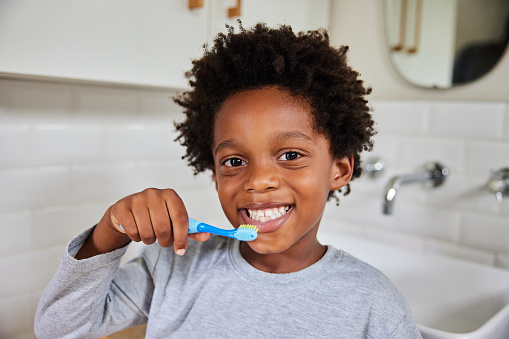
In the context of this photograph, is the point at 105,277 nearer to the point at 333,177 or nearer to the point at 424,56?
the point at 333,177

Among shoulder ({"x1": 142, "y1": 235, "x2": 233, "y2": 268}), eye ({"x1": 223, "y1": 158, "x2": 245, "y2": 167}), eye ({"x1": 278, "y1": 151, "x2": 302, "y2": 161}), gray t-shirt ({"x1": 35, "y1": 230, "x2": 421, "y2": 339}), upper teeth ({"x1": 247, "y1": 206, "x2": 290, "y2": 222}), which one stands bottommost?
gray t-shirt ({"x1": 35, "y1": 230, "x2": 421, "y2": 339})

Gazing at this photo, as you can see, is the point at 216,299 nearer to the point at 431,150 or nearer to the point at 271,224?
the point at 271,224

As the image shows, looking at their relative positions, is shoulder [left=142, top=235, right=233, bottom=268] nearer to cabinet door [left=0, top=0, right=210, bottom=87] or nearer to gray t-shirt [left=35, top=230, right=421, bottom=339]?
gray t-shirt [left=35, top=230, right=421, bottom=339]

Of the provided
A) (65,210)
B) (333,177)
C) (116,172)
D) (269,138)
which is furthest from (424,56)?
(65,210)

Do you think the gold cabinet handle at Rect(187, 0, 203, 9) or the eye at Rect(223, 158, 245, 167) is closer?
the eye at Rect(223, 158, 245, 167)

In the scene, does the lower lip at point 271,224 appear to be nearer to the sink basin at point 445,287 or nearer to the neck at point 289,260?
the neck at point 289,260

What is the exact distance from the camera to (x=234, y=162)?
80 centimetres

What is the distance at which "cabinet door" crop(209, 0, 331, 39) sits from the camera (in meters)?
1.04

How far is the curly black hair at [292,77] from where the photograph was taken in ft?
2.56

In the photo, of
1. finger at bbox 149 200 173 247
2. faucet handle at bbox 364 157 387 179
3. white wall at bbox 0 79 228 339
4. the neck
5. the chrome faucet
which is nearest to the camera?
finger at bbox 149 200 173 247

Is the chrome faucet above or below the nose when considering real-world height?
below

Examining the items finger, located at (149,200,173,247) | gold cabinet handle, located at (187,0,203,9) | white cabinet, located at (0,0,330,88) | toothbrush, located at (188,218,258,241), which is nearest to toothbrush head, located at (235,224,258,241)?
toothbrush, located at (188,218,258,241)

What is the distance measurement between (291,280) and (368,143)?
294 mm

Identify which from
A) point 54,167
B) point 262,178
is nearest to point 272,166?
point 262,178
